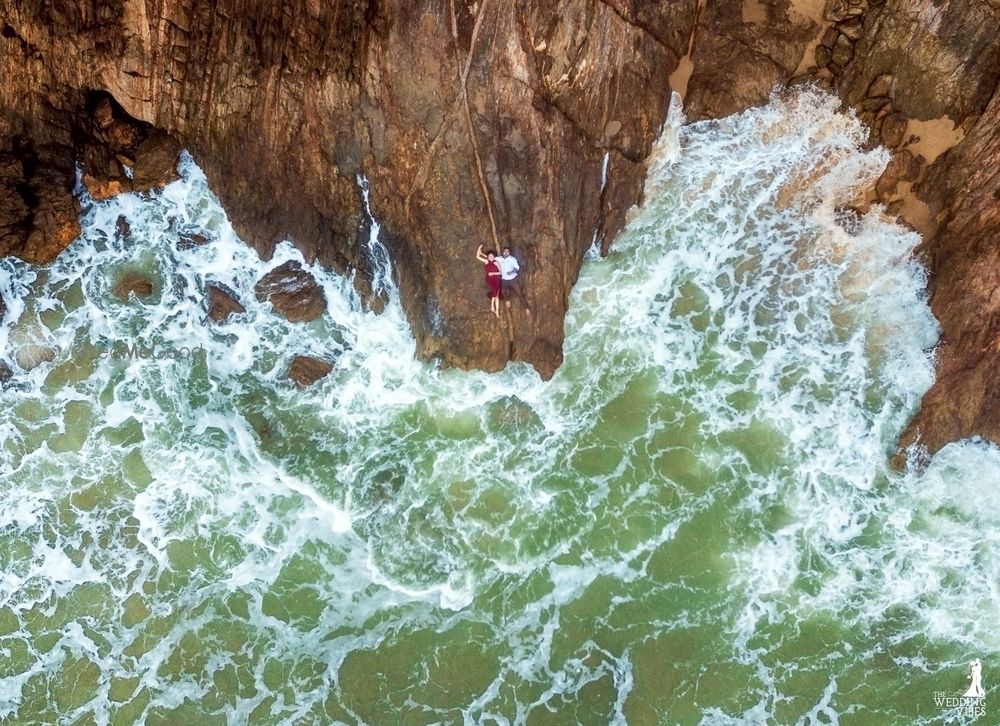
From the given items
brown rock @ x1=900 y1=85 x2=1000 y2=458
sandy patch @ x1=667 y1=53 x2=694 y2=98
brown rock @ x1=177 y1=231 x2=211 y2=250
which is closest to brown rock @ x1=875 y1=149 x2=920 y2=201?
brown rock @ x1=900 y1=85 x2=1000 y2=458

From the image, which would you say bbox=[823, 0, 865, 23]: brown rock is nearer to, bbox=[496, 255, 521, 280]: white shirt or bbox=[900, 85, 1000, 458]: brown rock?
bbox=[900, 85, 1000, 458]: brown rock

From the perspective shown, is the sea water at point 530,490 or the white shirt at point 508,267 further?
the sea water at point 530,490

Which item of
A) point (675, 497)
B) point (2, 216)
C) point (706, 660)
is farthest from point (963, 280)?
point (2, 216)

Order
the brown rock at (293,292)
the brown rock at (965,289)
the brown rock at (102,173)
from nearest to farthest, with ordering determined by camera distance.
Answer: the brown rock at (965,289), the brown rock at (102,173), the brown rock at (293,292)

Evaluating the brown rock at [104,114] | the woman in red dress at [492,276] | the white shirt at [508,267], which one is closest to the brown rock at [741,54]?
the white shirt at [508,267]

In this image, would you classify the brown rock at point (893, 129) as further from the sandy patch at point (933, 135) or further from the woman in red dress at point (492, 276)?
the woman in red dress at point (492, 276)

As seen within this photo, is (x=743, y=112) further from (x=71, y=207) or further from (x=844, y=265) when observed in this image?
(x=71, y=207)

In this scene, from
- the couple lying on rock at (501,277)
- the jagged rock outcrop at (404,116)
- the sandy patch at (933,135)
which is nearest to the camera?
the jagged rock outcrop at (404,116)
